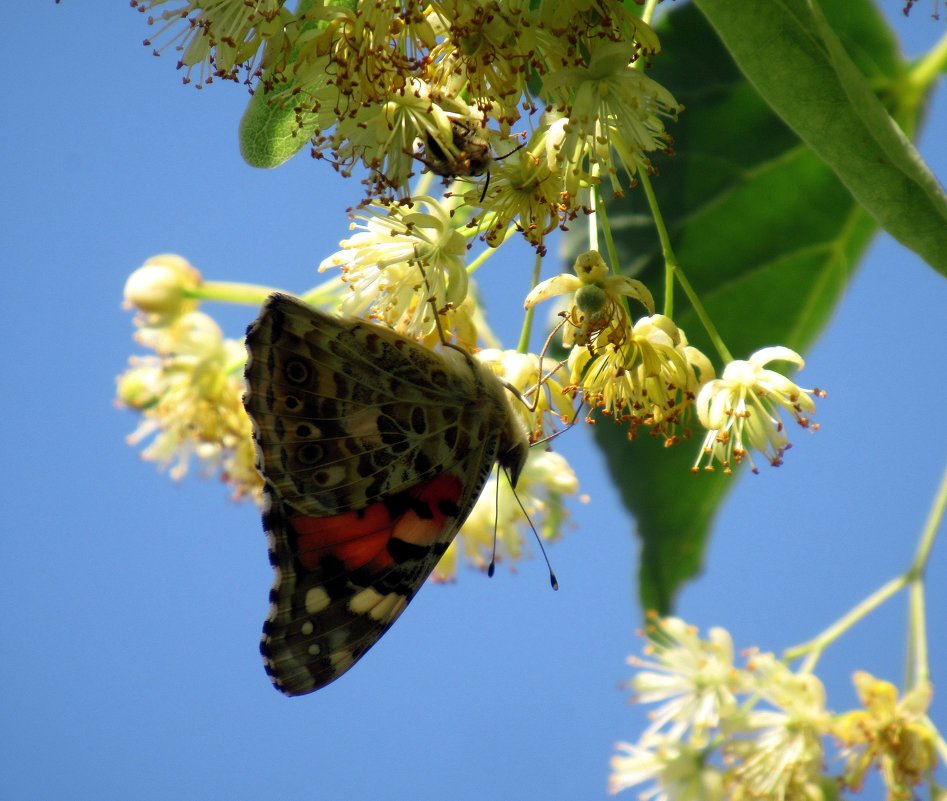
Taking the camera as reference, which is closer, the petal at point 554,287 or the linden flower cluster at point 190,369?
the petal at point 554,287

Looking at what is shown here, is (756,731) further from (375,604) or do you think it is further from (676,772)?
(375,604)

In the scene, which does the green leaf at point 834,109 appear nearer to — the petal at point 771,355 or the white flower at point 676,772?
the petal at point 771,355

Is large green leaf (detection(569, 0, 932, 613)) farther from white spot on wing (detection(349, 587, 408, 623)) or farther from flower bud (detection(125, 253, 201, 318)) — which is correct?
flower bud (detection(125, 253, 201, 318))

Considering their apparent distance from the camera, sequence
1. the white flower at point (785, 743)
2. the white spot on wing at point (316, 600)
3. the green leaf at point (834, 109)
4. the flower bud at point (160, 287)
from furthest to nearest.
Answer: the flower bud at point (160, 287)
the white flower at point (785, 743)
the white spot on wing at point (316, 600)
the green leaf at point (834, 109)

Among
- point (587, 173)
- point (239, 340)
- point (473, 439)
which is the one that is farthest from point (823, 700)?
point (239, 340)

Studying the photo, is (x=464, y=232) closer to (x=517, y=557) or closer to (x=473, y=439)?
(x=473, y=439)

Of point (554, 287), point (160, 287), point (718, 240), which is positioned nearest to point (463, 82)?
point (554, 287)

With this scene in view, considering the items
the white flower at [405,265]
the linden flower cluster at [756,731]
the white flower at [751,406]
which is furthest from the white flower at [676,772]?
the white flower at [405,265]
